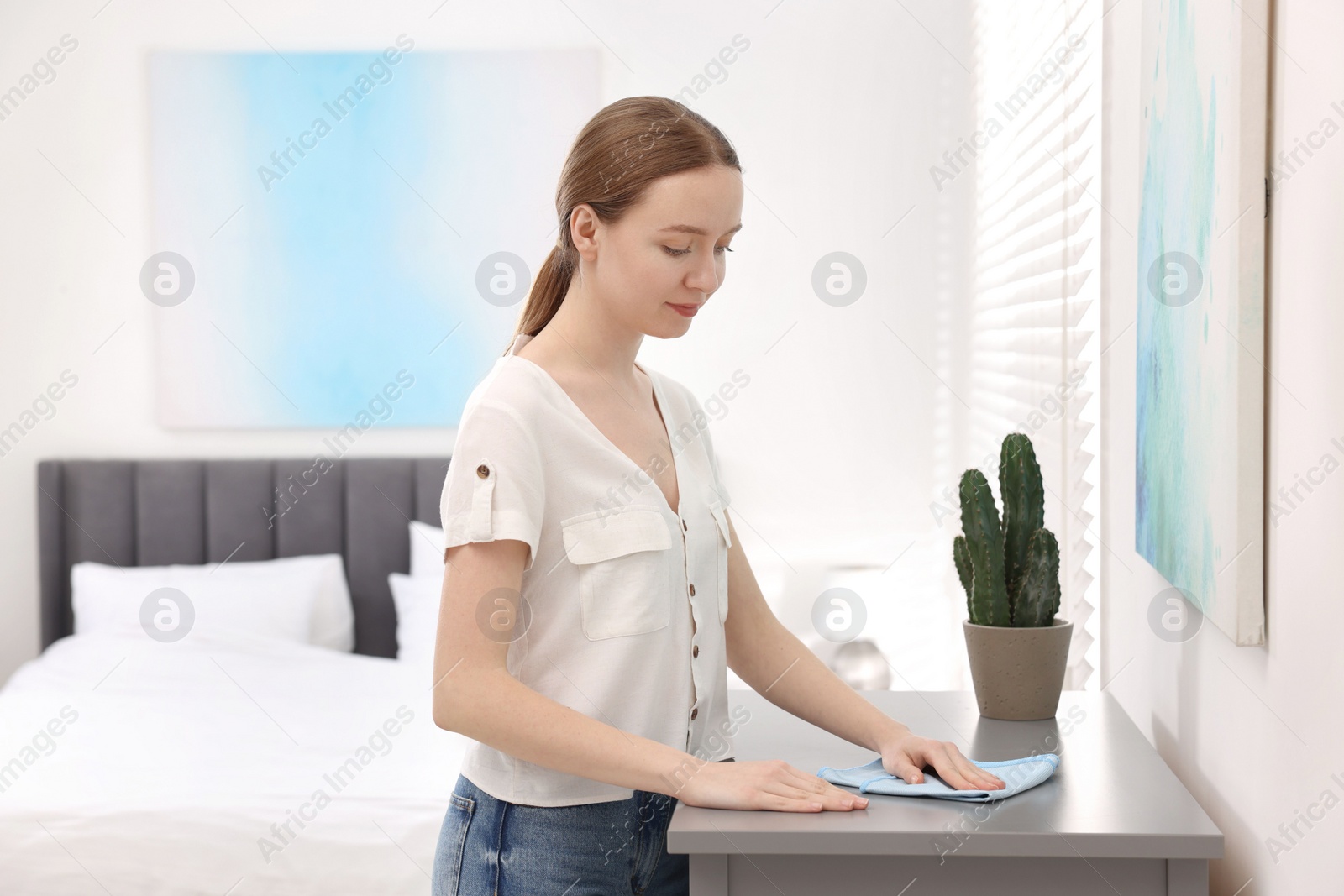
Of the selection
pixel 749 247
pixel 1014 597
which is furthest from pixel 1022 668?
pixel 749 247

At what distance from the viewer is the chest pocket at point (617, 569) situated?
113 centimetres

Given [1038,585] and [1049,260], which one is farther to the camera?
[1049,260]

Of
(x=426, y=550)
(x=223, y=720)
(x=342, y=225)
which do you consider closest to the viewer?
(x=223, y=720)

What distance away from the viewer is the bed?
206 centimetres

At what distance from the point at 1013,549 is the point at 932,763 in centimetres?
41

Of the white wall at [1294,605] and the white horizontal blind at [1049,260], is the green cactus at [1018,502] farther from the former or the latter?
the white horizontal blind at [1049,260]

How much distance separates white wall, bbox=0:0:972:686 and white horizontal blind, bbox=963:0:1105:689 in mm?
258

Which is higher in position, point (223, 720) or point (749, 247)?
point (749, 247)

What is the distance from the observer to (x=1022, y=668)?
4.63ft

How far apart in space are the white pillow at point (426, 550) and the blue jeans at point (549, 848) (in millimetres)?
2059

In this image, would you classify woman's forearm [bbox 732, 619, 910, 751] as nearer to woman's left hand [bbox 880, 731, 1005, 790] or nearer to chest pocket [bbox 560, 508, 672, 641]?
woman's left hand [bbox 880, 731, 1005, 790]

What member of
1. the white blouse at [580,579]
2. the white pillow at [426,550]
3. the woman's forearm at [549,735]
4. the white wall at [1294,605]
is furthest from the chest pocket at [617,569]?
the white pillow at [426,550]

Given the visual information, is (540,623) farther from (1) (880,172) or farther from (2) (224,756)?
(1) (880,172)

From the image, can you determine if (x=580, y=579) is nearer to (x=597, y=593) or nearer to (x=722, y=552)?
(x=597, y=593)
